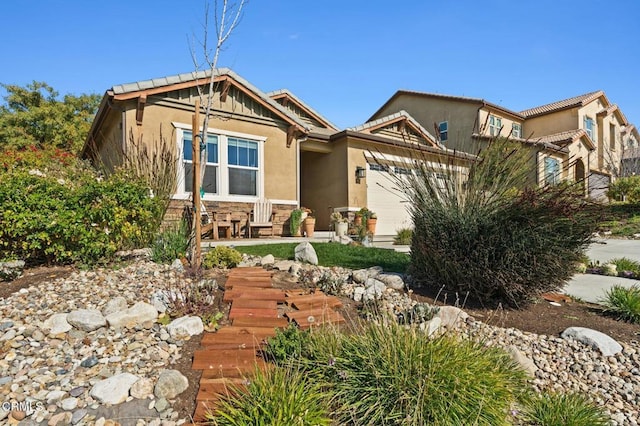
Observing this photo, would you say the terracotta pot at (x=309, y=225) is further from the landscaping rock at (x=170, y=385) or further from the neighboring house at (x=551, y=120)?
the neighboring house at (x=551, y=120)

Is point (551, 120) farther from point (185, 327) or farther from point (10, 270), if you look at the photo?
point (10, 270)

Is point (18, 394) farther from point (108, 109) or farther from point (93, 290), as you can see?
point (108, 109)

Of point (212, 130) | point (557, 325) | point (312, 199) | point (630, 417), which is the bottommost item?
point (630, 417)

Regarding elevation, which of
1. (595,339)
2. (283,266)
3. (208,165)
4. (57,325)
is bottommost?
(595,339)

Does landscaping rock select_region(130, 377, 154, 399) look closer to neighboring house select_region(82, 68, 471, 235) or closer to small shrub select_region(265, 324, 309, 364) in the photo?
small shrub select_region(265, 324, 309, 364)

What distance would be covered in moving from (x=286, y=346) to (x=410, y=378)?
81cm

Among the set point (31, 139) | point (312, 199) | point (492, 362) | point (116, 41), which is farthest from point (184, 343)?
point (31, 139)

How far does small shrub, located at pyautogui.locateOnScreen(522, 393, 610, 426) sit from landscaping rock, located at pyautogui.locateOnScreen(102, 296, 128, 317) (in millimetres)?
3098

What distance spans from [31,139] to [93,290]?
19507mm

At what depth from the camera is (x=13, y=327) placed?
2.62m

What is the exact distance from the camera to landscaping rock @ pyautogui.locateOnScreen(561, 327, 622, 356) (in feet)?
9.57

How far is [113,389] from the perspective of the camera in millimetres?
1966

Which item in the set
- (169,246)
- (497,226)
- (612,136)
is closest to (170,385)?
(169,246)

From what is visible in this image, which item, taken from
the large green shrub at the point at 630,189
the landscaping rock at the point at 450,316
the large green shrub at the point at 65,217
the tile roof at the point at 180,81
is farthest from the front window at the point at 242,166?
the large green shrub at the point at 630,189
